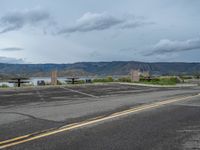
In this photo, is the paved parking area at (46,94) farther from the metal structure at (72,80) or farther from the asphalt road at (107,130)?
the metal structure at (72,80)

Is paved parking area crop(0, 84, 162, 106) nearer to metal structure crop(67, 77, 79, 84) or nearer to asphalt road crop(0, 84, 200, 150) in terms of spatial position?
asphalt road crop(0, 84, 200, 150)

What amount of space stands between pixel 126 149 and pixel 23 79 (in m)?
27.9

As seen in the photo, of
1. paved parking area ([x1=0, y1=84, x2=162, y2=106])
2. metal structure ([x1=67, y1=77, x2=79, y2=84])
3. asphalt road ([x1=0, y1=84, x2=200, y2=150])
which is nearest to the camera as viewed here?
asphalt road ([x1=0, y1=84, x2=200, y2=150])

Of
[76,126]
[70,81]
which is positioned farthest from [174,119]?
[70,81]

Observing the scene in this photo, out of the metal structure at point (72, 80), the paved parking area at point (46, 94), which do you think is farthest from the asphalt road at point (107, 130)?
the metal structure at point (72, 80)

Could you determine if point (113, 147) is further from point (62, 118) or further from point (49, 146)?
point (62, 118)

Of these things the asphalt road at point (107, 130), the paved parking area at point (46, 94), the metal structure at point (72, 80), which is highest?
the metal structure at point (72, 80)

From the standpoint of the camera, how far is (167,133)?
→ 25.9ft

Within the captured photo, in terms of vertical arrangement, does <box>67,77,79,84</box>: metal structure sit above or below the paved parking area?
above

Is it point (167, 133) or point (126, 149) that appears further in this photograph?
point (167, 133)

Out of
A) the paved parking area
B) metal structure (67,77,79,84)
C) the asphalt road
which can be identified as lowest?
the asphalt road

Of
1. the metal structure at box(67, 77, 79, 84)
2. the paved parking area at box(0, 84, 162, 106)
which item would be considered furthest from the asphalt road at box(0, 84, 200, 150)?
the metal structure at box(67, 77, 79, 84)

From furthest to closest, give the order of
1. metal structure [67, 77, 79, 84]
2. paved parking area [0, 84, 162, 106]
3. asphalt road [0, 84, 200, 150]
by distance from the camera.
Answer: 1. metal structure [67, 77, 79, 84]
2. paved parking area [0, 84, 162, 106]
3. asphalt road [0, 84, 200, 150]

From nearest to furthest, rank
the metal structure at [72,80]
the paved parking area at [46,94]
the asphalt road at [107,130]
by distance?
the asphalt road at [107,130]
the paved parking area at [46,94]
the metal structure at [72,80]
